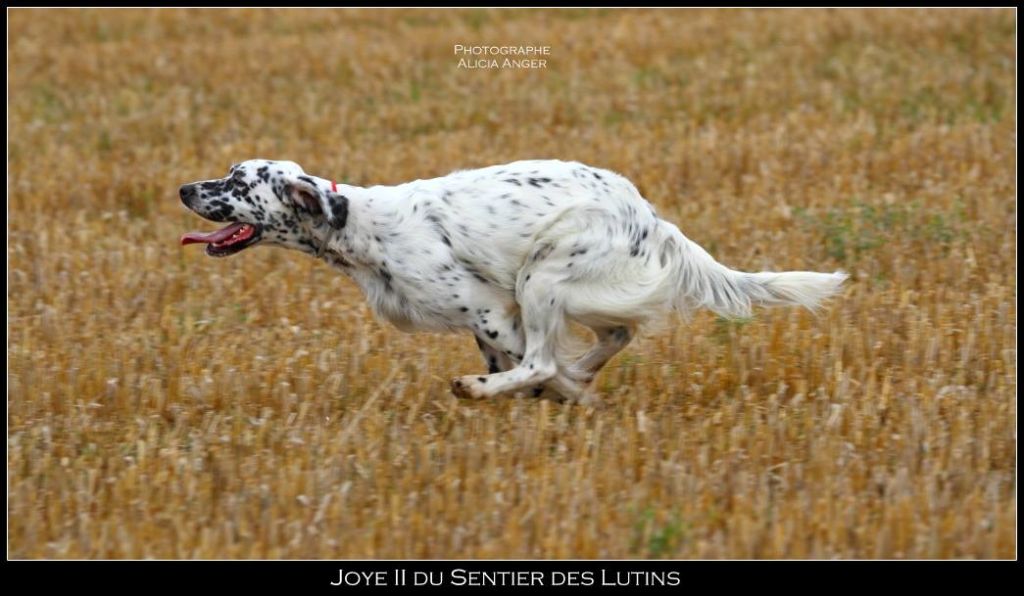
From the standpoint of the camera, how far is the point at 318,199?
5637 millimetres

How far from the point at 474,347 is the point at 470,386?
1193 millimetres

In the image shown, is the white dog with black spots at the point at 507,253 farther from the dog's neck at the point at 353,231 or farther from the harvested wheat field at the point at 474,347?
the harvested wheat field at the point at 474,347

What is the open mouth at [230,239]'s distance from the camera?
571cm

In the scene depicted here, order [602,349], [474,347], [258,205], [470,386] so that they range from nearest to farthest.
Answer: [470,386]
[258,205]
[602,349]
[474,347]

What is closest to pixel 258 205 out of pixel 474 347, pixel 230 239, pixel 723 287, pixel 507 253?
pixel 230 239

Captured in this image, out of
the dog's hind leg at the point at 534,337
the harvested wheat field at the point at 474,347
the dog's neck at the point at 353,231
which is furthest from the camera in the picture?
the dog's neck at the point at 353,231

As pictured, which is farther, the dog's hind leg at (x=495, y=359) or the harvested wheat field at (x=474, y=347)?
the dog's hind leg at (x=495, y=359)

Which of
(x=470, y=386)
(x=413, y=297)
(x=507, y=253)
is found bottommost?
(x=470, y=386)

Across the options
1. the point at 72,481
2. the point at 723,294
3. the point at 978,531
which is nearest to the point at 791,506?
the point at 978,531

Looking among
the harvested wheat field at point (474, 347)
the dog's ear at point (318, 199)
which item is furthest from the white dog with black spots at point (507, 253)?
the harvested wheat field at point (474, 347)

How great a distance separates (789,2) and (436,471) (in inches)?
434

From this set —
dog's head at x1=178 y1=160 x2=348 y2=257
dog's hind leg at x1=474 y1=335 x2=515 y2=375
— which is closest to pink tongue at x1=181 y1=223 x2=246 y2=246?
dog's head at x1=178 y1=160 x2=348 y2=257

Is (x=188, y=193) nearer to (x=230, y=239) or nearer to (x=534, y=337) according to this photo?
(x=230, y=239)

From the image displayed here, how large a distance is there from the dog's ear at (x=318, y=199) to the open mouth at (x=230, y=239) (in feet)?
0.75
